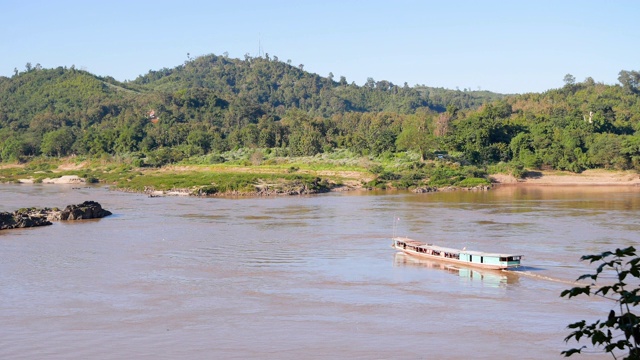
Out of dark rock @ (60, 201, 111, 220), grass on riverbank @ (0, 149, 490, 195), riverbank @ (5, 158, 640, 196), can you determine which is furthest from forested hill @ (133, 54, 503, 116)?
dark rock @ (60, 201, 111, 220)

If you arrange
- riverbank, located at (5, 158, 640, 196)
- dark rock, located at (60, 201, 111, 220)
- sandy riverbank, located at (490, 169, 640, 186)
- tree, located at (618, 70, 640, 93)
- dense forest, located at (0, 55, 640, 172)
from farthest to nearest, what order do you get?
tree, located at (618, 70, 640, 93) → dense forest, located at (0, 55, 640, 172) → sandy riverbank, located at (490, 169, 640, 186) → riverbank, located at (5, 158, 640, 196) → dark rock, located at (60, 201, 111, 220)

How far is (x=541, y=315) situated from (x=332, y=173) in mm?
44861

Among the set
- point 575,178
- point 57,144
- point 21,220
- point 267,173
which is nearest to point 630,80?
point 575,178

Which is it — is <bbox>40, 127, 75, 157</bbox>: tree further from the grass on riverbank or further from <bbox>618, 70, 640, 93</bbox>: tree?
<bbox>618, 70, 640, 93</bbox>: tree

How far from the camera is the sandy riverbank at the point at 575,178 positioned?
59062 mm

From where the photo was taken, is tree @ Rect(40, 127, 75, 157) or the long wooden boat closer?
the long wooden boat

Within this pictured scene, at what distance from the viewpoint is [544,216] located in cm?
3669

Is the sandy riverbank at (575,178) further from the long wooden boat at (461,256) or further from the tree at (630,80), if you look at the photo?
the tree at (630,80)

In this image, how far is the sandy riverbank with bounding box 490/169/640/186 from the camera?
5906 cm

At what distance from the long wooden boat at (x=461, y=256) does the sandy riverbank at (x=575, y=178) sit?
37.0 meters

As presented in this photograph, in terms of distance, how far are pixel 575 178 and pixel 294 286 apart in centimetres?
4536

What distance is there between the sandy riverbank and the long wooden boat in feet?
121

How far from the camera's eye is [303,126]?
3216 inches

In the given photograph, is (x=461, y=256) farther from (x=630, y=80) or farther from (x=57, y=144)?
(x=630, y=80)
